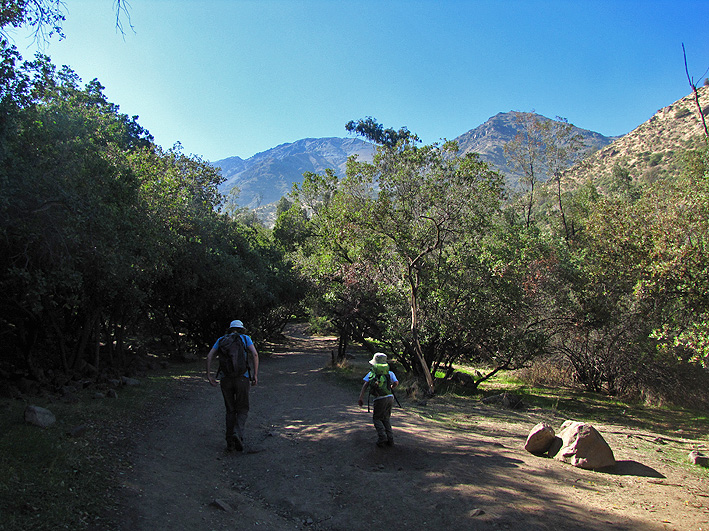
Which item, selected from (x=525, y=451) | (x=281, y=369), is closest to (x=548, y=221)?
(x=281, y=369)

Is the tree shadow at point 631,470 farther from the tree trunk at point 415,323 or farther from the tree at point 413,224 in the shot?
the tree trunk at point 415,323

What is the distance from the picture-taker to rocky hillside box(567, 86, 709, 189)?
181 feet

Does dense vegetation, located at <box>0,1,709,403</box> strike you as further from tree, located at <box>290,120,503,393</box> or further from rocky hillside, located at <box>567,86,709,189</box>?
rocky hillside, located at <box>567,86,709,189</box>

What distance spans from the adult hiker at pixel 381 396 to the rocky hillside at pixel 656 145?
54.3m

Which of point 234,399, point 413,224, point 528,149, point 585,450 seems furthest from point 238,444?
point 528,149

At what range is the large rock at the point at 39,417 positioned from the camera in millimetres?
6114

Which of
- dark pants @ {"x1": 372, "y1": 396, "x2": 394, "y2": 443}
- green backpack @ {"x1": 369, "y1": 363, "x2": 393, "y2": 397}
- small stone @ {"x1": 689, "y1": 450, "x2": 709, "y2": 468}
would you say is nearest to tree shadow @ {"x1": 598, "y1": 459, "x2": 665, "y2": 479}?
small stone @ {"x1": 689, "y1": 450, "x2": 709, "y2": 468}

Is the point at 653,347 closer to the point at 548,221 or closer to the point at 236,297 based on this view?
the point at 236,297

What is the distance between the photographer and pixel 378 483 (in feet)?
18.3

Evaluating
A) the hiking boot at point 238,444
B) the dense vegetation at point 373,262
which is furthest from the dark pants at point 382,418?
the dense vegetation at point 373,262

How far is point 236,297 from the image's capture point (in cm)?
1812

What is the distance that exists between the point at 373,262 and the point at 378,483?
1022 cm

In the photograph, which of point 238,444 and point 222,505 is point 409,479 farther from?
point 238,444

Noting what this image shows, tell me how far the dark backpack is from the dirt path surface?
1.34 meters
